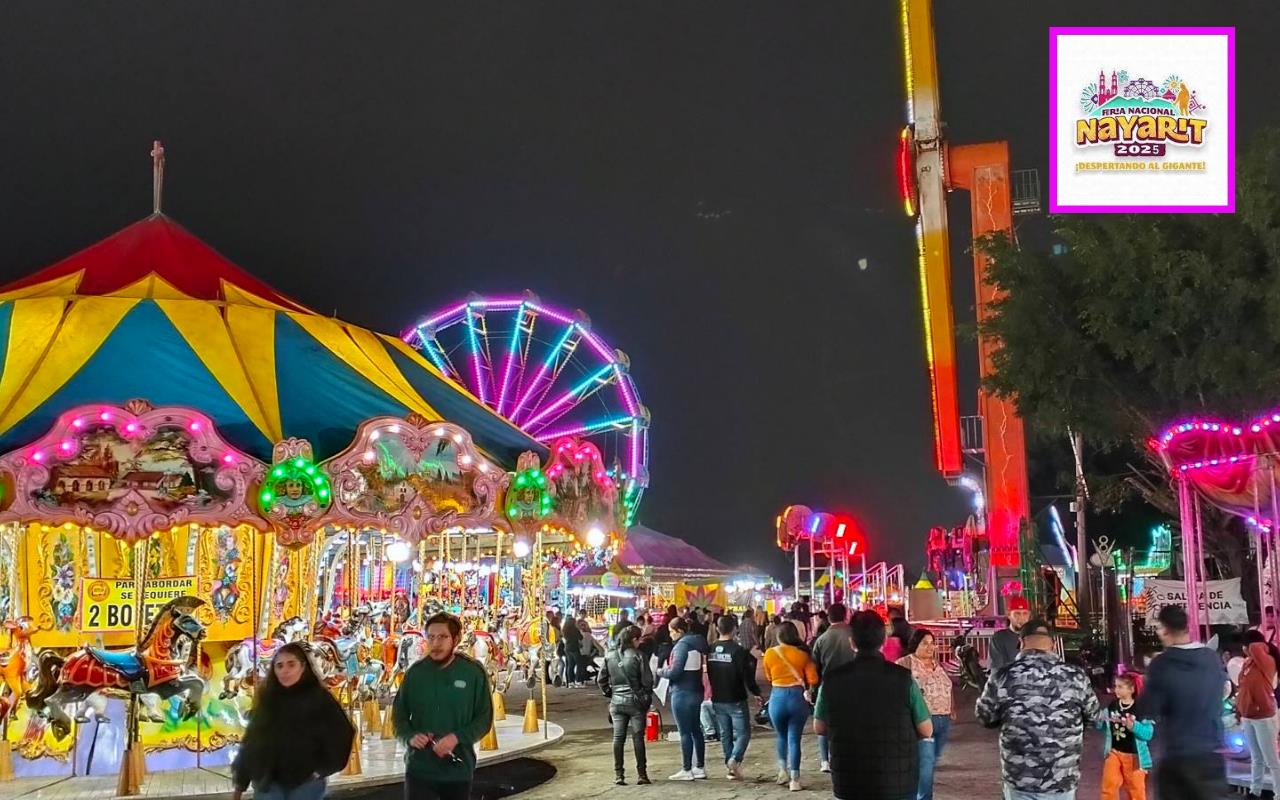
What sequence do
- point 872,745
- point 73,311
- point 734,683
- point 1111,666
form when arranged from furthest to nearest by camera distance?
1. point 1111,666
2. point 73,311
3. point 734,683
4. point 872,745

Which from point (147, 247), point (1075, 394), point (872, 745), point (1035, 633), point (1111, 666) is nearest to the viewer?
point (872, 745)

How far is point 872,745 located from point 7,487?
8266 mm

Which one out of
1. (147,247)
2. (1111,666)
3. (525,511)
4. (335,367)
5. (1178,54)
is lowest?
(1111,666)

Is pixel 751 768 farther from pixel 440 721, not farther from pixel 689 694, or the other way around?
pixel 440 721

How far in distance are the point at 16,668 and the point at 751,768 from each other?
671cm

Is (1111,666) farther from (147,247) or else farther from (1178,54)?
(147,247)

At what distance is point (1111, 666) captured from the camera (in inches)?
769

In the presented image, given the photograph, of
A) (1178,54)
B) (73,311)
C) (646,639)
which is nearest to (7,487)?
(73,311)

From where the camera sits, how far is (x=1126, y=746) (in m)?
7.43

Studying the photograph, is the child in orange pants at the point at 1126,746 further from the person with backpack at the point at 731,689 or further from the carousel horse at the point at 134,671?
the carousel horse at the point at 134,671

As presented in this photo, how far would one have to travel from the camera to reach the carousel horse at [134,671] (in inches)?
437

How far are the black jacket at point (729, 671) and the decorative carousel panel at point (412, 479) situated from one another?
11.1ft

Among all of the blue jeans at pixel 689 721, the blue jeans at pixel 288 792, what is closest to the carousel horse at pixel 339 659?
the blue jeans at pixel 689 721

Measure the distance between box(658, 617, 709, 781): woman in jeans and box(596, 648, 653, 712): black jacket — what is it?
0.62 feet
